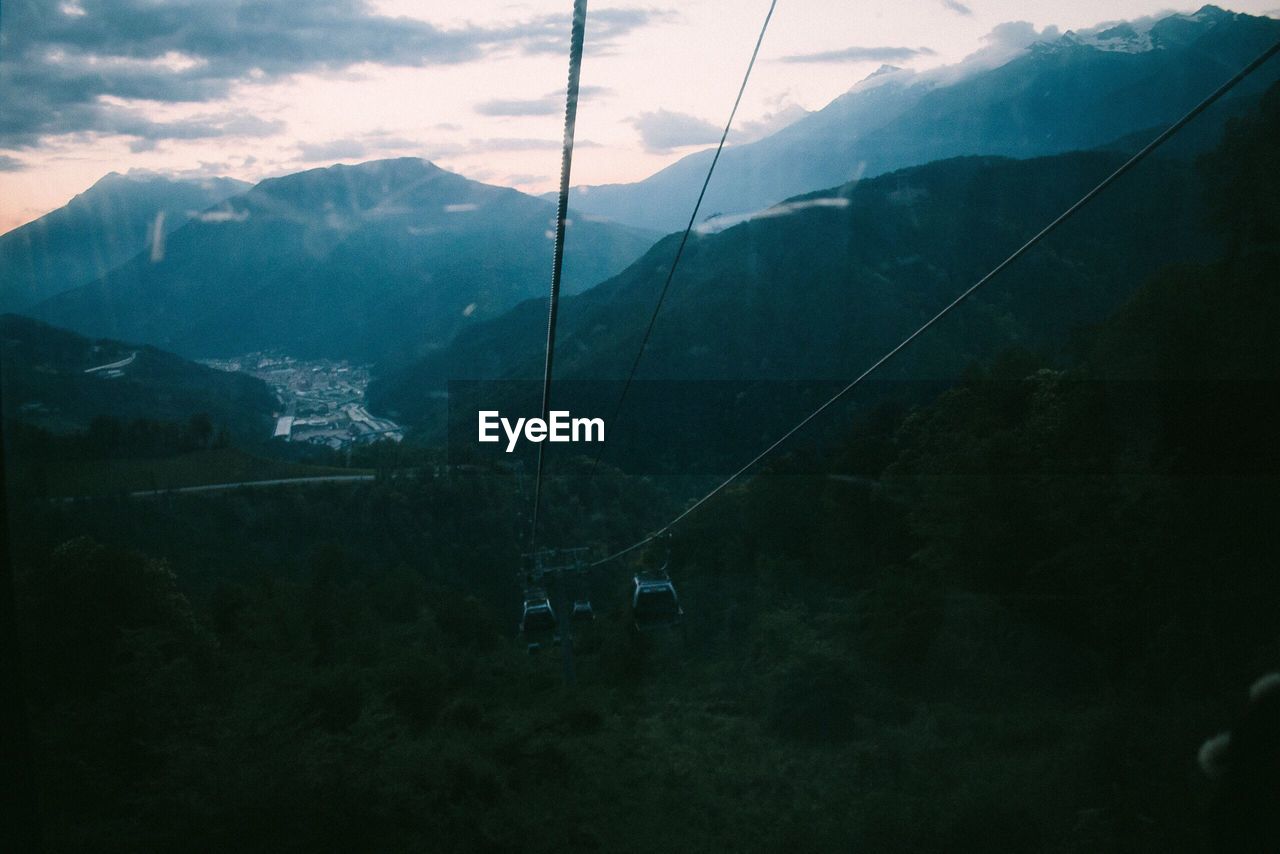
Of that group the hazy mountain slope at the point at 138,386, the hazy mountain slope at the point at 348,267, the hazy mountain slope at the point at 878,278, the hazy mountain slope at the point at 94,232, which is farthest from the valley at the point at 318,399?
the hazy mountain slope at the point at 94,232

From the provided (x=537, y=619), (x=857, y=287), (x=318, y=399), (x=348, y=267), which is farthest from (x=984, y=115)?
(x=348, y=267)

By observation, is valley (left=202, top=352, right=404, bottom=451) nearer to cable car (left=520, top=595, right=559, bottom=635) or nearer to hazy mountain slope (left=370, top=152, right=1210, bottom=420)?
hazy mountain slope (left=370, top=152, right=1210, bottom=420)

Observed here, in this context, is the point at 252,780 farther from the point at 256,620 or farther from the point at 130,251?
the point at 130,251

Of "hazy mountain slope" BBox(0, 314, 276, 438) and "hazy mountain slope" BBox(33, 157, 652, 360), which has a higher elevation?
"hazy mountain slope" BBox(33, 157, 652, 360)

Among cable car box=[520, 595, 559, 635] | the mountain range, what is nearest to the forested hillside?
cable car box=[520, 595, 559, 635]

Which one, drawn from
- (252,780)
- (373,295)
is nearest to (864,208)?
(252,780)

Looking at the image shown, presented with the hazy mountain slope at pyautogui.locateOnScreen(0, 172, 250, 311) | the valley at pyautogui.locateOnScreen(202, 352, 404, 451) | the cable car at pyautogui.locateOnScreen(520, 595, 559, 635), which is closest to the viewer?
the hazy mountain slope at pyautogui.locateOnScreen(0, 172, 250, 311)

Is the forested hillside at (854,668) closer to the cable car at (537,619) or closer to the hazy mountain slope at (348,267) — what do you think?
the cable car at (537,619)
